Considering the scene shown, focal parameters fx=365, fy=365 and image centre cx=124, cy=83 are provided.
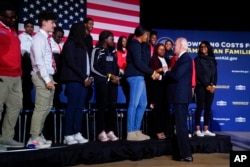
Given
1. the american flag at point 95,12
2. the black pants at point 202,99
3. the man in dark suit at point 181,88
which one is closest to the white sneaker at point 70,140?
the man in dark suit at point 181,88

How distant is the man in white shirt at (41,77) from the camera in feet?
12.8

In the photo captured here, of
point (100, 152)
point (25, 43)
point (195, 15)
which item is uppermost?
point (195, 15)

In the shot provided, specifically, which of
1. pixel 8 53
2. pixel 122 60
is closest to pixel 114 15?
pixel 122 60

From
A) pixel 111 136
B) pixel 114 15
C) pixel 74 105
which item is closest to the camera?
pixel 74 105

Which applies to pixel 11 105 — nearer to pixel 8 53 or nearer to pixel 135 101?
pixel 8 53

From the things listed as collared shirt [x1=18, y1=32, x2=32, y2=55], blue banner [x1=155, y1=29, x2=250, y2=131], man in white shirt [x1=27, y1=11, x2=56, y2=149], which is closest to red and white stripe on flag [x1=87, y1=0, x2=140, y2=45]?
blue banner [x1=155, y1=29, x2=250, y2=131]

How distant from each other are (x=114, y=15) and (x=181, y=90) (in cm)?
331

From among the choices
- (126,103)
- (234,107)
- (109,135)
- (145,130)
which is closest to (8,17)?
(109,135)

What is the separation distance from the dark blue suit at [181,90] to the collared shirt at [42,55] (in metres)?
1.43

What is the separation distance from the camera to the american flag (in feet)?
20.4

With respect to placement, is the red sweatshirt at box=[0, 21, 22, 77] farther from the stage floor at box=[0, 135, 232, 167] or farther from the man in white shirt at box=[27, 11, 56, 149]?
the stage floor at box=[0, 135, 232, 167]

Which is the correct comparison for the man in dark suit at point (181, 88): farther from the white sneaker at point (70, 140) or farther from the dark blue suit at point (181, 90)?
the white sneaker at point (70, 140)

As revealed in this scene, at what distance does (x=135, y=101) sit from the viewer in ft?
15.4

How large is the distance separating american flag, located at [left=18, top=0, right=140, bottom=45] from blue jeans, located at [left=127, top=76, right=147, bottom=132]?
2.34 metres
